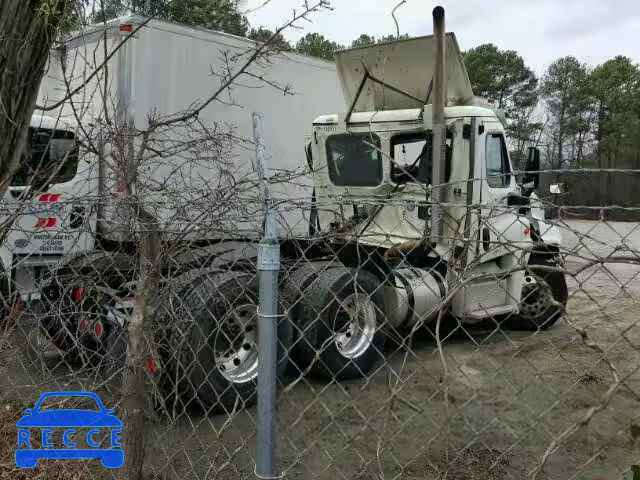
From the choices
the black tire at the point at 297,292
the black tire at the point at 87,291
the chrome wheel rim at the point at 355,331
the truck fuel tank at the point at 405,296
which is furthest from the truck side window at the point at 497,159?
the black tire at the point at 87,291

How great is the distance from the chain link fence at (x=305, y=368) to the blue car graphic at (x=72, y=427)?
12 centimetres

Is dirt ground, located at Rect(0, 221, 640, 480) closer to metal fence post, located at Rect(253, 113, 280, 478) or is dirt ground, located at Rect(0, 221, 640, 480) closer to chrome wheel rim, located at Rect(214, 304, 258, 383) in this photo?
chrome wheel rim, located at Rect(214, 304, 258, 383)

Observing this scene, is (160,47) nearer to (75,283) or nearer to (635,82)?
(75,283)

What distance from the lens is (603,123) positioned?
38031 mm

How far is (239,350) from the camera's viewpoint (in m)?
4.37

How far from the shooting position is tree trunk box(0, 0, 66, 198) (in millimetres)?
2730

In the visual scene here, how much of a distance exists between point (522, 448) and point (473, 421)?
0.37 metres

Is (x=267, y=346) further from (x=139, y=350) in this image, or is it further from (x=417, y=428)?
(x=417, y=428)

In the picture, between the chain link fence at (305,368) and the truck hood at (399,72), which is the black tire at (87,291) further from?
the truck hood at (399,72)

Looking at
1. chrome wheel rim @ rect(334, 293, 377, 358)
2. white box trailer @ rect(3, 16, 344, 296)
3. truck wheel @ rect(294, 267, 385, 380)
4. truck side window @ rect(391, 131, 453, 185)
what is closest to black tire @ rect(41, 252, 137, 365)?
white box trailer @ rect(3, 16, 344, 296)

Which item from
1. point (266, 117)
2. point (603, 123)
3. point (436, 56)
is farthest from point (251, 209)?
point (603, 123)

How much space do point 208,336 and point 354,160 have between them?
3.43 meters

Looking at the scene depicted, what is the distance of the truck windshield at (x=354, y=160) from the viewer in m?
6.28

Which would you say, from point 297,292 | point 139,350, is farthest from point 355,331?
point 139,350
